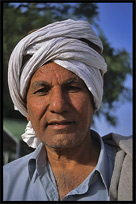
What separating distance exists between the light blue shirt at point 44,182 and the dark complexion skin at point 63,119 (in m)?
0.05

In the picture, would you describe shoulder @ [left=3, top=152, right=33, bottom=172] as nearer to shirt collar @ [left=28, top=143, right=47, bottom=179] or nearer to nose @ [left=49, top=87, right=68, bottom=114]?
shirt collar @ [left=28, top=143, right=47, bottom=179]

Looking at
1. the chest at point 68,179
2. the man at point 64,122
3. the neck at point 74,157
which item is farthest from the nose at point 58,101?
the chest at point 68,179

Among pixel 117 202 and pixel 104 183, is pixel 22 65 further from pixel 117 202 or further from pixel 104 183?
pixel 117 202

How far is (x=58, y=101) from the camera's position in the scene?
1312mm

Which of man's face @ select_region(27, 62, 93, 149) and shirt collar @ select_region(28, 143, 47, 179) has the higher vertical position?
man's face @ select_region(27, 62, 93, 149)

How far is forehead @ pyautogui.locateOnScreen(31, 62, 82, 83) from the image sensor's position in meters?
1.38

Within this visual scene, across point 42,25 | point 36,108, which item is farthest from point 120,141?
point 42,25

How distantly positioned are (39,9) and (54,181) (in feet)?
6.82

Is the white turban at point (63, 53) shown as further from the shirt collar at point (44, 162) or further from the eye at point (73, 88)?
the shirt collar at point (44, 162)

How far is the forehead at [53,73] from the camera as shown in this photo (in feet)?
4.54

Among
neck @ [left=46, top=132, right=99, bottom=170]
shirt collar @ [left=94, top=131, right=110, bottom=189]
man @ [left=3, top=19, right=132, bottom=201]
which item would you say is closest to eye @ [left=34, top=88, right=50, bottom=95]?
man @ [left=3, top=19, right=132, bottom=201]

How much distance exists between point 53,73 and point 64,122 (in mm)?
273

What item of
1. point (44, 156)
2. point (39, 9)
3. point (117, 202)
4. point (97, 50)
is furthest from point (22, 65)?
point (39, 9)

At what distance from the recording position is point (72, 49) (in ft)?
4.69
